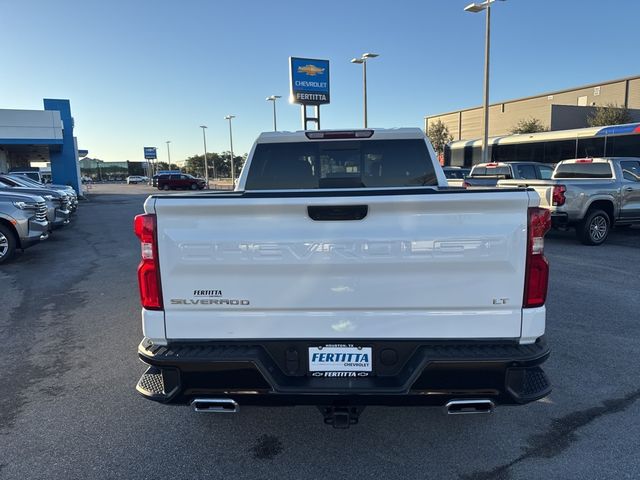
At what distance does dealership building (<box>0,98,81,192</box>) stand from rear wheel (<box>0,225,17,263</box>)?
2441 centimetres

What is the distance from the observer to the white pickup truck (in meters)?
2.44

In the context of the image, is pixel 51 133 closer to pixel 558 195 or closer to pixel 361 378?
pixel 558 195

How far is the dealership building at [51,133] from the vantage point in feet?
95.8

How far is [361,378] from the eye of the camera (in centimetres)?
259

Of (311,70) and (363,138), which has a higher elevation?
(311,70)

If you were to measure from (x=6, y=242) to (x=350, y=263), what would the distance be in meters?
9.56

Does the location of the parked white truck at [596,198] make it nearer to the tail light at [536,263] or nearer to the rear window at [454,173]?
the tail light at [536,263]

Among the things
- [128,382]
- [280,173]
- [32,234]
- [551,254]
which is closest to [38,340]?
[128,382]

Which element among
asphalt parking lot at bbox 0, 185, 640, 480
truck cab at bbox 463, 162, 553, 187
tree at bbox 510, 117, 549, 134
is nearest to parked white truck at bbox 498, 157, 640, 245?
truck cab at bbox 463, 162, 553, 187

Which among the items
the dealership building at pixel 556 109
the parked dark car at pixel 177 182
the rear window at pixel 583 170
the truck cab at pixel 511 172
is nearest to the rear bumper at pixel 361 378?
the rear window at pixel 583 170

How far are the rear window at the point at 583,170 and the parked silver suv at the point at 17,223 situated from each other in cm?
1299

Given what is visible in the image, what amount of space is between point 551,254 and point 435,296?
27.8ft

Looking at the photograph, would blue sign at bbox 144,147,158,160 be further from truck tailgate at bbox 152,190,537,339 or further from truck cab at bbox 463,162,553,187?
truck tailgate at bbox 152,190,537,339

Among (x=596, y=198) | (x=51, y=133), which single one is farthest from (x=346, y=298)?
(x=51, y=133)
